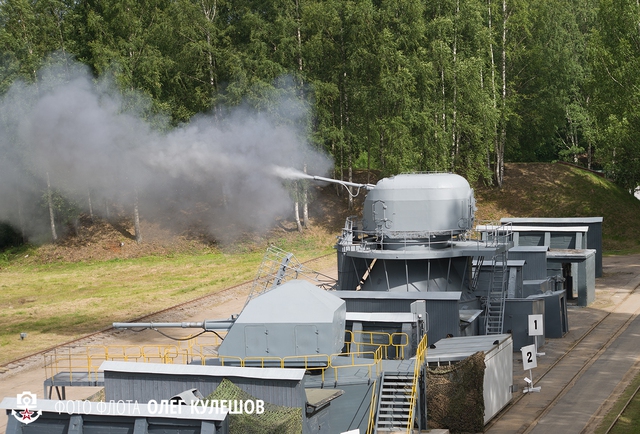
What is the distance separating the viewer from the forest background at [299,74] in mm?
50812

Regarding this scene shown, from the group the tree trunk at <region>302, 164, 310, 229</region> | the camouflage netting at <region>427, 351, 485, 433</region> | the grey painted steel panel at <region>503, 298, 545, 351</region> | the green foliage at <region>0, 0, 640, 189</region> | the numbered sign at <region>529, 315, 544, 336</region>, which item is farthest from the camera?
the tree trunk at <region>302, 164, 310, 229</region>

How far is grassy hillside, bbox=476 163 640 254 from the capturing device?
55406 millimetres

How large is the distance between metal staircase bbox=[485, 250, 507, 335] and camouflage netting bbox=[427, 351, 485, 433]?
8.57m

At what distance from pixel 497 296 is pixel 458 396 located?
34.2 feet

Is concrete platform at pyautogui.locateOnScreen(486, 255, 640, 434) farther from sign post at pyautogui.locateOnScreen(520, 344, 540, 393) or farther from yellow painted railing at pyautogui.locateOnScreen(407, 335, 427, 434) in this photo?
yellow painted railing at pyautogui.locateOnScreen(407, 335, 427, 434)

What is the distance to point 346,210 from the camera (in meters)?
58.8

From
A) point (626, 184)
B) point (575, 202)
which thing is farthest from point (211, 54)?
point (626, 184)

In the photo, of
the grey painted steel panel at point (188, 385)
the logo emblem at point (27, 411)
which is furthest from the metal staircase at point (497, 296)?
the logo emblem at point (27, 411)

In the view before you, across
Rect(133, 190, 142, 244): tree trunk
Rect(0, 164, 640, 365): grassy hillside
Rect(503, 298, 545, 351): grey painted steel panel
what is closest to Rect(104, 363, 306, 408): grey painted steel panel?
Rect(503, 298, 545, 351): grey painted steel panel

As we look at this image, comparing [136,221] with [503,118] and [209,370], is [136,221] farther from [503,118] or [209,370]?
[209,370]

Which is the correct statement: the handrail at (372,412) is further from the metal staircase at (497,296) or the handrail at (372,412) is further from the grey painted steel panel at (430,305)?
the metal staircase at (497,296)

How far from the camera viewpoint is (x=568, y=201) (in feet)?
189

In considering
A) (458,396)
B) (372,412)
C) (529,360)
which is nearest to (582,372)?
(529,360)

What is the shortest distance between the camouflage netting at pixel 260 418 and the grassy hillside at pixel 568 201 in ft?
135
